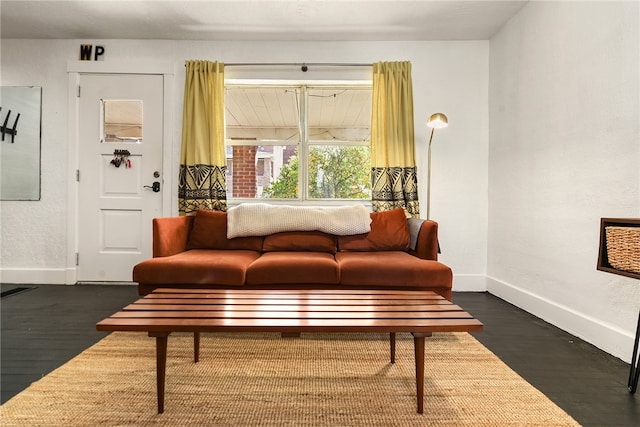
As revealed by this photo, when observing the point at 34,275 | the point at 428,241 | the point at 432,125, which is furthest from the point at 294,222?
the point at 34,275

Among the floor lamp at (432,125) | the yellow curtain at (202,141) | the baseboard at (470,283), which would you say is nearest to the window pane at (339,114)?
the floor lamp at (432,125)

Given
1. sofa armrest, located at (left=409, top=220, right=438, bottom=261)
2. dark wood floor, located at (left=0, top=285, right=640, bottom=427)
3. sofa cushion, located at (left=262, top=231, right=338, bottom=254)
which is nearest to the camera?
dark wood floor, located at (left=0, top=285, right=640, bottom=427)

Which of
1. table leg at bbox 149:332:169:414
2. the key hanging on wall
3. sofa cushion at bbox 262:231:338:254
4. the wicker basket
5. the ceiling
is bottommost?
table leg at bbox 149:332:169:414

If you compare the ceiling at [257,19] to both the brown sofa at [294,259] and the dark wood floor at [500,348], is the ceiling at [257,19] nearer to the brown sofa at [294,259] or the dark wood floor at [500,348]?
the brown sofa at [294,259]

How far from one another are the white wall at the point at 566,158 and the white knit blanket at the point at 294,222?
133 cm

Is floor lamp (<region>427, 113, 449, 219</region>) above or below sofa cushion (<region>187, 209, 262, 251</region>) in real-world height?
above

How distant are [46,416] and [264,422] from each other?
82 cm

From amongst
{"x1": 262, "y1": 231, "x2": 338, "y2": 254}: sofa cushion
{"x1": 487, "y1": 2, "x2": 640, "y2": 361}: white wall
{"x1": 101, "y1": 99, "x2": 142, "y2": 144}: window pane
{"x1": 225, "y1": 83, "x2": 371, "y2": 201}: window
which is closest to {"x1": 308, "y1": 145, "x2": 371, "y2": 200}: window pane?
{"x1": 225, "y1": 83, "x2": 371, "y2": 201}: window

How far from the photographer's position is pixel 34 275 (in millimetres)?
3684

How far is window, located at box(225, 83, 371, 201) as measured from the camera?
12.4ft

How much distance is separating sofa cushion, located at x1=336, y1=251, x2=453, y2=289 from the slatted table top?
48cm

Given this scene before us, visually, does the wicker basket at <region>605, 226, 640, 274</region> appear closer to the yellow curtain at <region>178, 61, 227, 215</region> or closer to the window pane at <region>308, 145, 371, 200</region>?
the window pane at <region>308, 145, 371, 200</region>

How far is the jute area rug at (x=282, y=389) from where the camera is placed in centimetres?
135

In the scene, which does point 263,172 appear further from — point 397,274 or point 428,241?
point 397,274
